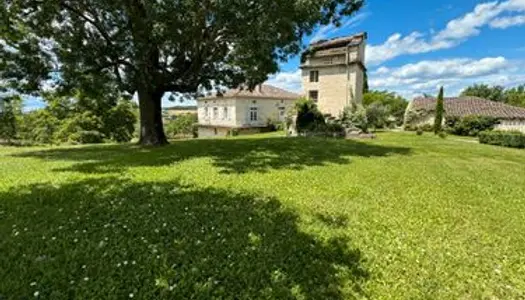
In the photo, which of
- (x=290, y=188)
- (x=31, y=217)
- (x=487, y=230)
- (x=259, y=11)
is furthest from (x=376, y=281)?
(x=259, y=11)

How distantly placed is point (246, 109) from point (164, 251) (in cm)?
3170

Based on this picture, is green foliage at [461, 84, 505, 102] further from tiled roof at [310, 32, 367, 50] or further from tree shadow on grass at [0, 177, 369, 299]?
tree shadow on grass at [0, 177, 369, 299]

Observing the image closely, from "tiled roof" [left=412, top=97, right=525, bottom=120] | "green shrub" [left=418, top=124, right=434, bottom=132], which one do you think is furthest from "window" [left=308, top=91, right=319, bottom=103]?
"tiled roof" [left=412, top=97, right=525, bottom=120]

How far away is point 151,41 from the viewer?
1030 centimetres

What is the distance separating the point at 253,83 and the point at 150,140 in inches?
200

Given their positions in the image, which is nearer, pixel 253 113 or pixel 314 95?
pixel 314 95

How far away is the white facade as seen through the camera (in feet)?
113

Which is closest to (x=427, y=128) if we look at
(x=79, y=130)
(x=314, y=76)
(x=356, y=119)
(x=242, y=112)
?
(x=314, y=76)

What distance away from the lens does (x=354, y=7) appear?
470 inches

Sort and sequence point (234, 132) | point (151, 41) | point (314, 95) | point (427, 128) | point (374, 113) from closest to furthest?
point (151, 41) → point (374, 113) → point (427, 128) → point (234, 132) → point (314, 95)

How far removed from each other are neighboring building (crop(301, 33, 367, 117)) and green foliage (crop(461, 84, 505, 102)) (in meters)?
53.1

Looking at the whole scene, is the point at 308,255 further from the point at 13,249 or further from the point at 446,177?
the point at 446,177

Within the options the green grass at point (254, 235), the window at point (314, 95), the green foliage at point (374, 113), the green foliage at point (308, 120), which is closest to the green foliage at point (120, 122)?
the window at point (314, 95)

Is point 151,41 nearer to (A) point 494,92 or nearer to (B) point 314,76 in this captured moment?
(B) point 314,76
